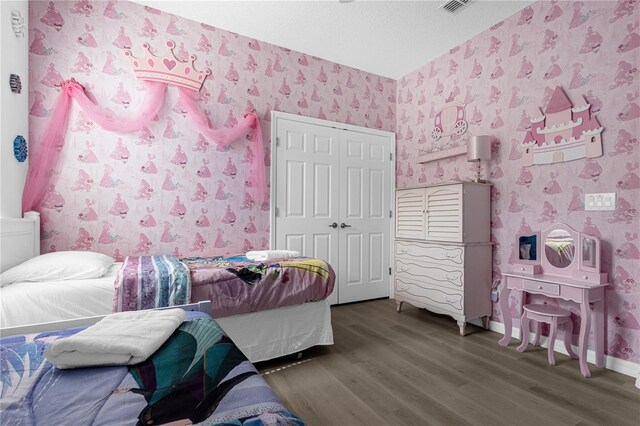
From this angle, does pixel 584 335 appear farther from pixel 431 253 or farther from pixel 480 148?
pixel 480 148

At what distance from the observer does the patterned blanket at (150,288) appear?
1821 mm

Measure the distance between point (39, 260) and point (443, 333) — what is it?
10.3 feet

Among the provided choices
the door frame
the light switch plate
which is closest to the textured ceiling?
the door frame

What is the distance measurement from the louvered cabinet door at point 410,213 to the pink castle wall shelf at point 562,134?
997 millimetres

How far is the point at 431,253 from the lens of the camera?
3.15 m

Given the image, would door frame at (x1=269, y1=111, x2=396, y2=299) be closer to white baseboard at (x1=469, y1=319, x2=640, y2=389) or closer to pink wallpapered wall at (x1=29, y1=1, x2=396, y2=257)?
pink wallpapered wall at (x1=29, y1=1, x2=396, y2=257)

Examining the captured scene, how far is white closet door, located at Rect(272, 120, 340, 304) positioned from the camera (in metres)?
3.45

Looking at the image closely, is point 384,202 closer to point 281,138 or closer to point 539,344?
point 281,138

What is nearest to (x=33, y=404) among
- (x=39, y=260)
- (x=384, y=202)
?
(x=39, y=260)

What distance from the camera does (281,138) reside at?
3447 millimetres

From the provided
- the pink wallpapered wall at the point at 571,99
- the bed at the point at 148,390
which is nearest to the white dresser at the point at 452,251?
the pink wallpapered wall at the point at 571,99

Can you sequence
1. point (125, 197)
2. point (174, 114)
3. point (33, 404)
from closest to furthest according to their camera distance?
point (33, 404)
point (125, 197)
point (174, 114)

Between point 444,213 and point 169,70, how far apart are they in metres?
2.92

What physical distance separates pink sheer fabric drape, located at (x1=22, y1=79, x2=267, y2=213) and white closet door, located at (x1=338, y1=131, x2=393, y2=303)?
1.14 m
